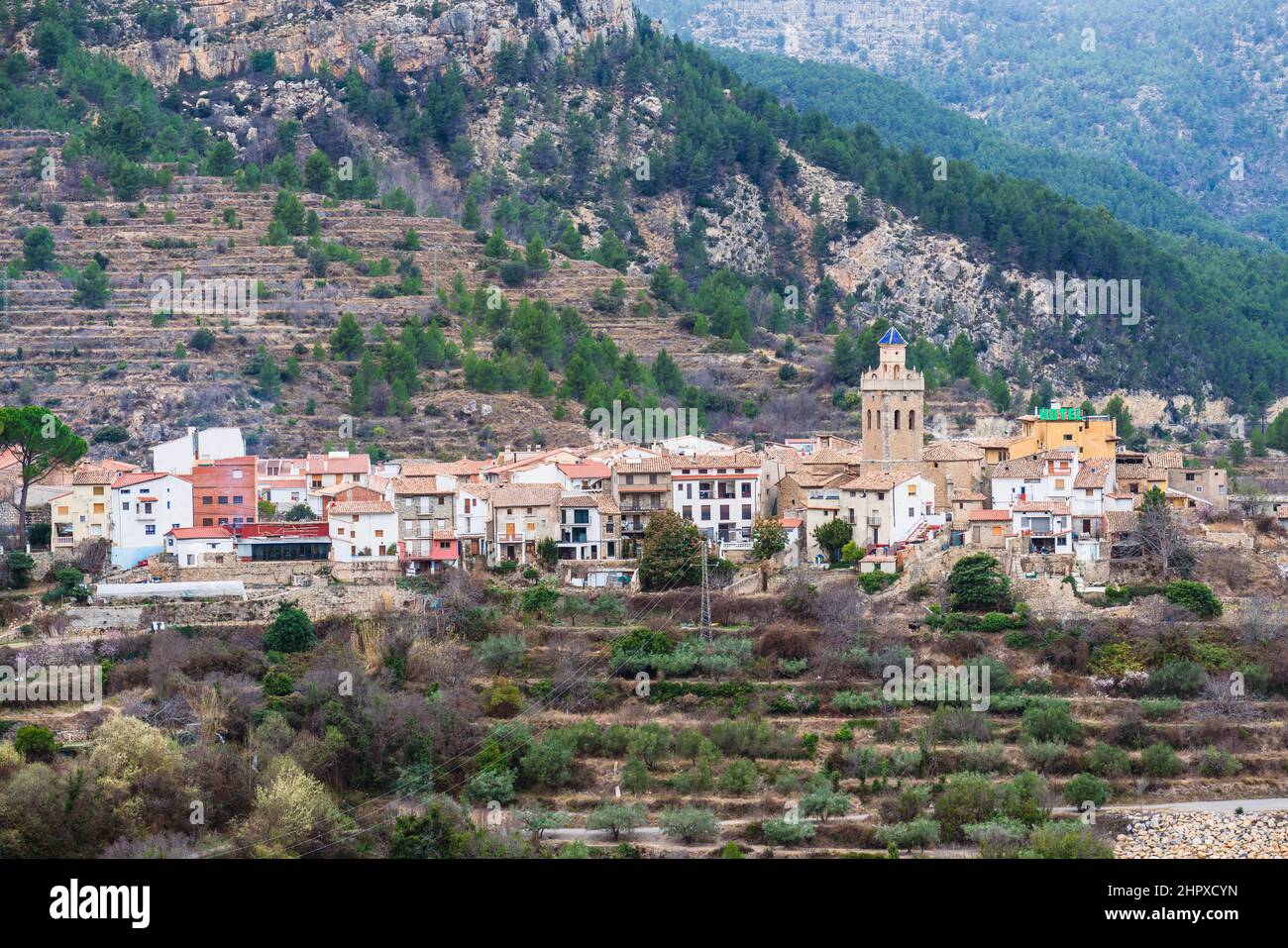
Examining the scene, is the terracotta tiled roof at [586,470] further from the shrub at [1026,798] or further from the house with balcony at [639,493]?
the shrub at [1026,798]

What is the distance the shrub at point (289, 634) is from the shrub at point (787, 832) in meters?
8.51

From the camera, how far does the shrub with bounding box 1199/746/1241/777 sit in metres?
28.2

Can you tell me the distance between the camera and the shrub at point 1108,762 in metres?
28.0

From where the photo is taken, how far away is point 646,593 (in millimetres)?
33375

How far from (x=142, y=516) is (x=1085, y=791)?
15.8m

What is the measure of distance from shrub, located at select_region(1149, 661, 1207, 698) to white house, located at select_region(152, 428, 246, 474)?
1582cm

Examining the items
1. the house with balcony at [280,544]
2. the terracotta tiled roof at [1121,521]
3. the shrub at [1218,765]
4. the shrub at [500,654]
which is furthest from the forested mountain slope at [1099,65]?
the shrub at [500,654]

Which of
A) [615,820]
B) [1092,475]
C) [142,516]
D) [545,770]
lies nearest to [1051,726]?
[615,820]

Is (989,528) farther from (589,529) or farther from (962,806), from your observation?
(962,806)

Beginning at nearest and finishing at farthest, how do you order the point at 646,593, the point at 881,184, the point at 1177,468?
the point at 646,593
the point at 1177,468
the point at 881,184

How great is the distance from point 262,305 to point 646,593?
75.7 feet

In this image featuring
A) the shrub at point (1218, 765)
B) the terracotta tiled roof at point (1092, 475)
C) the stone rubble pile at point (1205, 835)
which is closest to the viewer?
the stone rubble pile at point (1205, 835)
